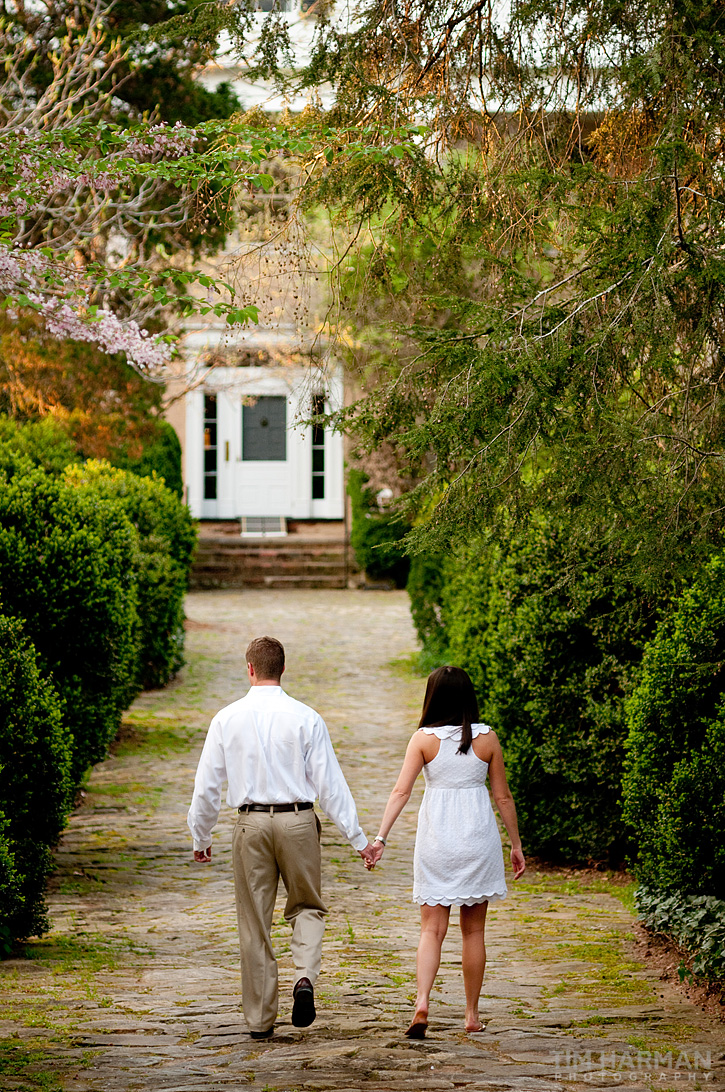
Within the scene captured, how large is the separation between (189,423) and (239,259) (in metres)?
20.5

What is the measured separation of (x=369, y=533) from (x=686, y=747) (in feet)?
56.0

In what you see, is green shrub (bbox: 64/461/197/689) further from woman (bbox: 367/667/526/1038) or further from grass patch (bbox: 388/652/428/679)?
woman (bbox: 367/667/526/1038)

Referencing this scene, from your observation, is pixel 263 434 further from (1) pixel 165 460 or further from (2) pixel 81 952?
(2) pixel 81 952

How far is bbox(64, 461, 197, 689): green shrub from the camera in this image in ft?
41.8

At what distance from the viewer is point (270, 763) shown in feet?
16.6

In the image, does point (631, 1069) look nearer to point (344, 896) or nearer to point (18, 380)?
point (344, 896)

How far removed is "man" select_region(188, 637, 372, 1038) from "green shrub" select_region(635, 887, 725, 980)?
171 cm

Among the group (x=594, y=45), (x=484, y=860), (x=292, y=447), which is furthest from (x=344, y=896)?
(x=292, y=447)

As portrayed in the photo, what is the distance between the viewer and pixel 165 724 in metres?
12.3

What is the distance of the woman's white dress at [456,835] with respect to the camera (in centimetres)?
505

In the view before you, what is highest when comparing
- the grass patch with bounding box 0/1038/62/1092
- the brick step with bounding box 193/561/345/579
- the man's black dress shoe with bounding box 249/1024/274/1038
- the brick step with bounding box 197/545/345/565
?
the brick step with bounding box 197/545/345/565

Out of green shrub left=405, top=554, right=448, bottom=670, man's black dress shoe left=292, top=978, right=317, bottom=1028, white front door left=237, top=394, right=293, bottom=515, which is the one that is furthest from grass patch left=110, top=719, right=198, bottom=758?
white front door left=237, top=394, right=293, bottom=515

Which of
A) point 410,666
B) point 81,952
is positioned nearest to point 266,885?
point 81,952

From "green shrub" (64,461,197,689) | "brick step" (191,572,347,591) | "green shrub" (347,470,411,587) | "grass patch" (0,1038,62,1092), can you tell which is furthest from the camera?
"brick step" (191,572,347,591)
